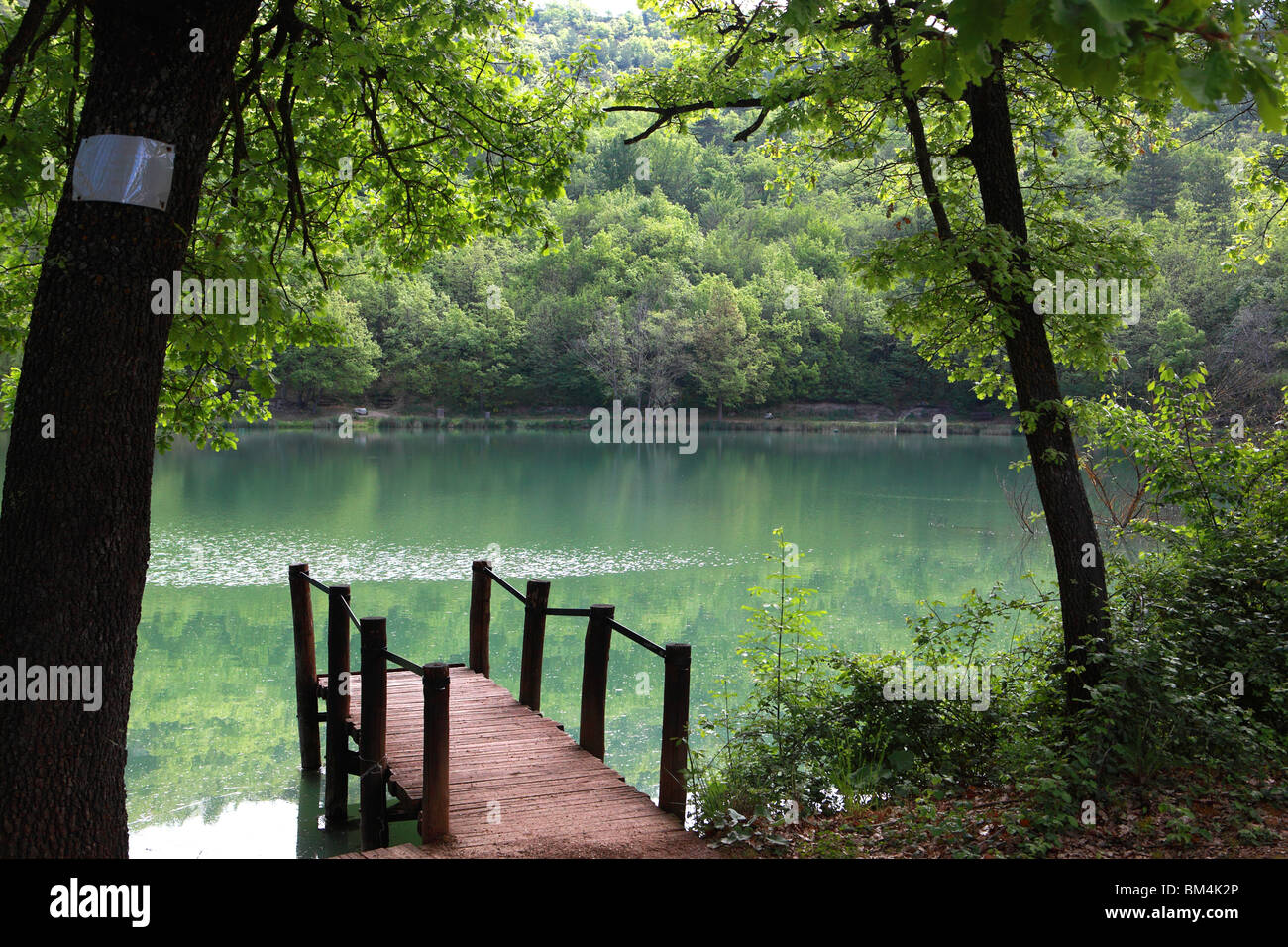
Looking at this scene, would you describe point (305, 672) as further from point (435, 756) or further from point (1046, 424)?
point (1046, 424)

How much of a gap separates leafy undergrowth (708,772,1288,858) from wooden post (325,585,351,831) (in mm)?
4061

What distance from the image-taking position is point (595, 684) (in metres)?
6.91

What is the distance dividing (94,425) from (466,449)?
44.0m

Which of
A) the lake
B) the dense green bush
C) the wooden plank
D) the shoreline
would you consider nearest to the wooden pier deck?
the wooden plank

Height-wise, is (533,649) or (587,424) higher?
(587,424)

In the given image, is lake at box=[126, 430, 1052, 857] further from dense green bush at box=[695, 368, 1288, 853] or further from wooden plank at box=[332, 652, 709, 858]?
dense green bush at box=[695, 368, 1288, 853]

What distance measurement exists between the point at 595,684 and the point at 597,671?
9cm

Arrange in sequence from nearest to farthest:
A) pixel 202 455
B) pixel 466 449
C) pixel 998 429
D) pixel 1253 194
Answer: pixel 1253 194 → pixel 202 455 → pixel 466 449 → pixel 998 429

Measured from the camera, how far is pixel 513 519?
25438 millimetres

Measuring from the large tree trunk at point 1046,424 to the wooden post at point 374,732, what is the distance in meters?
4.72

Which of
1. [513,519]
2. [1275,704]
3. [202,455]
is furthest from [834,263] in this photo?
[1275,704]
